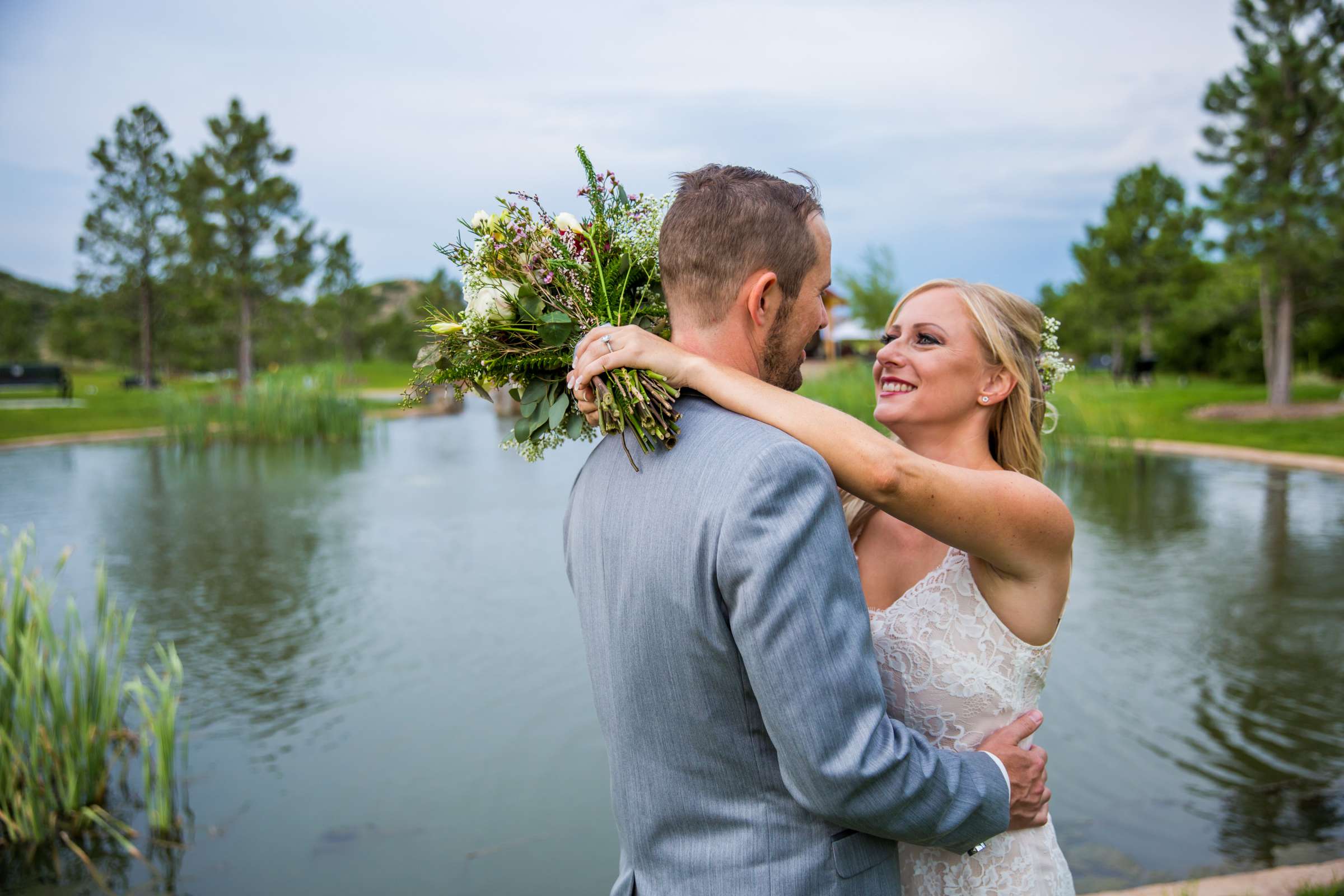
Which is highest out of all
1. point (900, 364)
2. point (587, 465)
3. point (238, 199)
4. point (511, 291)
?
point (238, 199)

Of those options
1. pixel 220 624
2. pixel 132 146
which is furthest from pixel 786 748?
pixel 132 146

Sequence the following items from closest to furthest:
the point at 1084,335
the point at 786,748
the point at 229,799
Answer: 1. the point at 786,748
2. the point at 229,799
3. the point at 1084,335

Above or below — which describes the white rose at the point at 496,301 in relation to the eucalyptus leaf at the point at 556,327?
above

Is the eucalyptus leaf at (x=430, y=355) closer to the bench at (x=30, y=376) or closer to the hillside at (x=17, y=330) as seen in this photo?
the bench at (x=30, y=376)

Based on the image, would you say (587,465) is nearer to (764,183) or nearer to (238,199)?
(764,183)

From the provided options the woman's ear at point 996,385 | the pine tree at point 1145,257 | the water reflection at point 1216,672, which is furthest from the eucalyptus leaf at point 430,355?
the pine tree at point 1145,257

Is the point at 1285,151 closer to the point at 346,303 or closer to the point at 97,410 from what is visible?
the point at 97,410

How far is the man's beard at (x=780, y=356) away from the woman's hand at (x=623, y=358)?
0.44ft

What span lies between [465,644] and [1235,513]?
1039 cm

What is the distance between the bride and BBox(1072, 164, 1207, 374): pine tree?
41.6 metres

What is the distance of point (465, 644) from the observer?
7.80 meters

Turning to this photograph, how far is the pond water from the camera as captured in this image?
4.68m

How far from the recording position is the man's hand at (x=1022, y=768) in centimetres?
178

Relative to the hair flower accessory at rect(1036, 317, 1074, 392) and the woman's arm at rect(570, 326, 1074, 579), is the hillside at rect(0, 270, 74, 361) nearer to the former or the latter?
the hair flower accessory at rect(1036, 317, 1074, 392)
